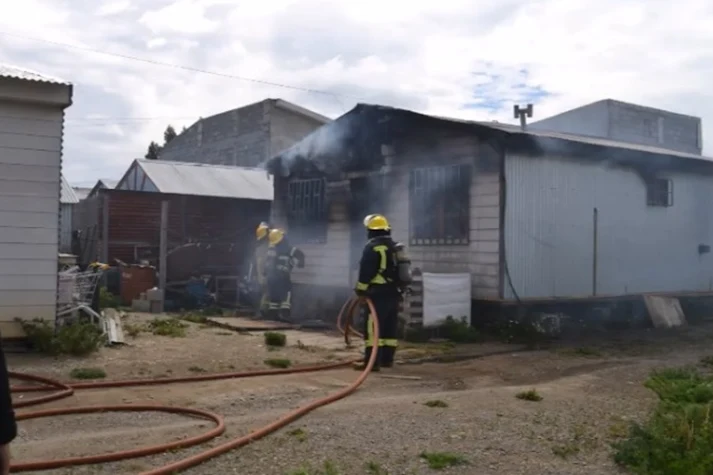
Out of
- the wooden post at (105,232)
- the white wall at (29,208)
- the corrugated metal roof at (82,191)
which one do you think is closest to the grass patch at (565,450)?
the white wall at (29,208)

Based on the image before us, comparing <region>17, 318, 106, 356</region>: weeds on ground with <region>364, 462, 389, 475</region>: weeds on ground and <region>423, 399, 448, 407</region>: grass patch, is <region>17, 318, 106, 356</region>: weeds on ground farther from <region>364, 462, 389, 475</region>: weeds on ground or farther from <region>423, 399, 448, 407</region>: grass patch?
<region>364, 462, 389, 475</region>: weeds on ground

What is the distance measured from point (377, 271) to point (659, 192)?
913 centimetres

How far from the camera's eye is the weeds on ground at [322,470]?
486 cm

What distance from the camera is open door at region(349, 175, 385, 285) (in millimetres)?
16031

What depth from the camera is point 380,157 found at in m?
15.8

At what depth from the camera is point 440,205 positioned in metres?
14.3

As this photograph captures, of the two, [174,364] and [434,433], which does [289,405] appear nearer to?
[434,433]

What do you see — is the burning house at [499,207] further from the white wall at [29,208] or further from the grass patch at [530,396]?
the white wall at [29,208]

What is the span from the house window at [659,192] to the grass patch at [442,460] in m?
12.1

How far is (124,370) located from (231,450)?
3.87 m

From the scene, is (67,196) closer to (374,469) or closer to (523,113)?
(523,113)

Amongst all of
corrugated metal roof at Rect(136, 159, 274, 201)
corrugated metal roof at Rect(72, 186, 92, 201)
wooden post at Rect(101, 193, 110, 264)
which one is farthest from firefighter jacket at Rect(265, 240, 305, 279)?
corrugated metal roof at Rect(72, 186, 92, 201)

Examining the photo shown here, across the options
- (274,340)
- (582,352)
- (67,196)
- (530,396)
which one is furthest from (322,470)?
(67,196)

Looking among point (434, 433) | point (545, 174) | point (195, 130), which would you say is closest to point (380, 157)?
point (545, 174)
